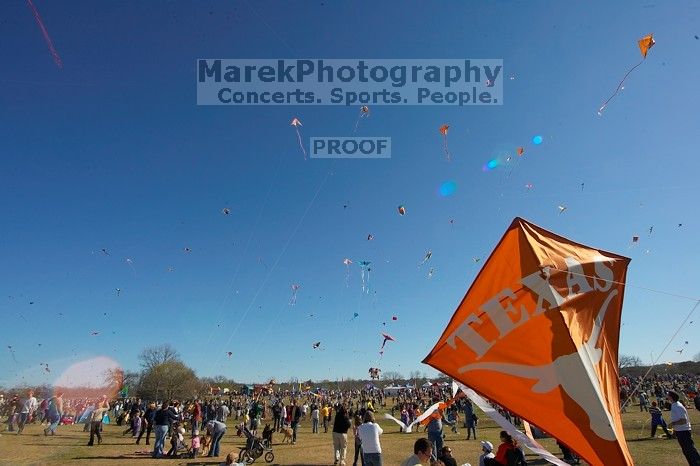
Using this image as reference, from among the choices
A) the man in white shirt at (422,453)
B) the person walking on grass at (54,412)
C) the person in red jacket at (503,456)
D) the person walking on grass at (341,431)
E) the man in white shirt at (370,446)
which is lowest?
the person walking on grass at (54,412)

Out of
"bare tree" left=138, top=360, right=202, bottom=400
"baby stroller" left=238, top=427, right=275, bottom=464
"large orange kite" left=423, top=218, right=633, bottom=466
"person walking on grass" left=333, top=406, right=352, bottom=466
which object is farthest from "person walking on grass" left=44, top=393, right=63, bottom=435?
"bare tree" left=138, top=360, right=202, bottom=400

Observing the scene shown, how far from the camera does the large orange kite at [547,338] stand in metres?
3.71

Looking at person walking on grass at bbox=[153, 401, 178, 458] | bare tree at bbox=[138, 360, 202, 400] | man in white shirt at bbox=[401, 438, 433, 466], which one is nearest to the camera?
man in white shirt at bbox=[401, 438, 433, 466]

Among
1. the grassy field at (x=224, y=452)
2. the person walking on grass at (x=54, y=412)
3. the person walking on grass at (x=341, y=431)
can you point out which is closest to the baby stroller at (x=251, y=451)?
the grassy field at (x=224, y=452)

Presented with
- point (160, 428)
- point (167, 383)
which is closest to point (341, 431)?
point (160, 428)

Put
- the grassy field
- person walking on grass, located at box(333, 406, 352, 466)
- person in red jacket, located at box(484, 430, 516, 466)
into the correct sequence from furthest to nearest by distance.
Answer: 1. the grassy field
2. person walking on grass, located at box(333, 406, 352, 466)
3. person in red jacket, located at box(484, 430, 516, 466)

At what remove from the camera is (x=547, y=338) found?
153 inches

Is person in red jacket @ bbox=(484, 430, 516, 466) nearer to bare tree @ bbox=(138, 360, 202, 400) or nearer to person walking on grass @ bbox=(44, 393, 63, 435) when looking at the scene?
person walking on grass @ bbox=(44, 393, 63, 435)

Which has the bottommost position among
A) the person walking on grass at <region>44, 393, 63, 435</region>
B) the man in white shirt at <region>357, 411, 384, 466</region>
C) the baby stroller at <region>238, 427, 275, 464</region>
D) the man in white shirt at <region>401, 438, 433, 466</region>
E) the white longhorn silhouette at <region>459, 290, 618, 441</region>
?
the person walking on grass at <region>44, 393, 63, 435</region>

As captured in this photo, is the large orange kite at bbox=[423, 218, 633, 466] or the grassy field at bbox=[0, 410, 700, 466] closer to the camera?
the large orange kite at bbox=[423, 218, 633, 466]

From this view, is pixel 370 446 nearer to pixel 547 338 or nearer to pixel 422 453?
pixel 422 453

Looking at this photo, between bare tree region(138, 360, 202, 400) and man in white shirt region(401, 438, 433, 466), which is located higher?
man in white shirt region(401, 438, 433, 466)

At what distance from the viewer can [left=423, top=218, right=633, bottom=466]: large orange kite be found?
3.71 meters

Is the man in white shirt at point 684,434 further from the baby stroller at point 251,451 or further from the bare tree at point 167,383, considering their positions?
the bare tree at point 167,383
